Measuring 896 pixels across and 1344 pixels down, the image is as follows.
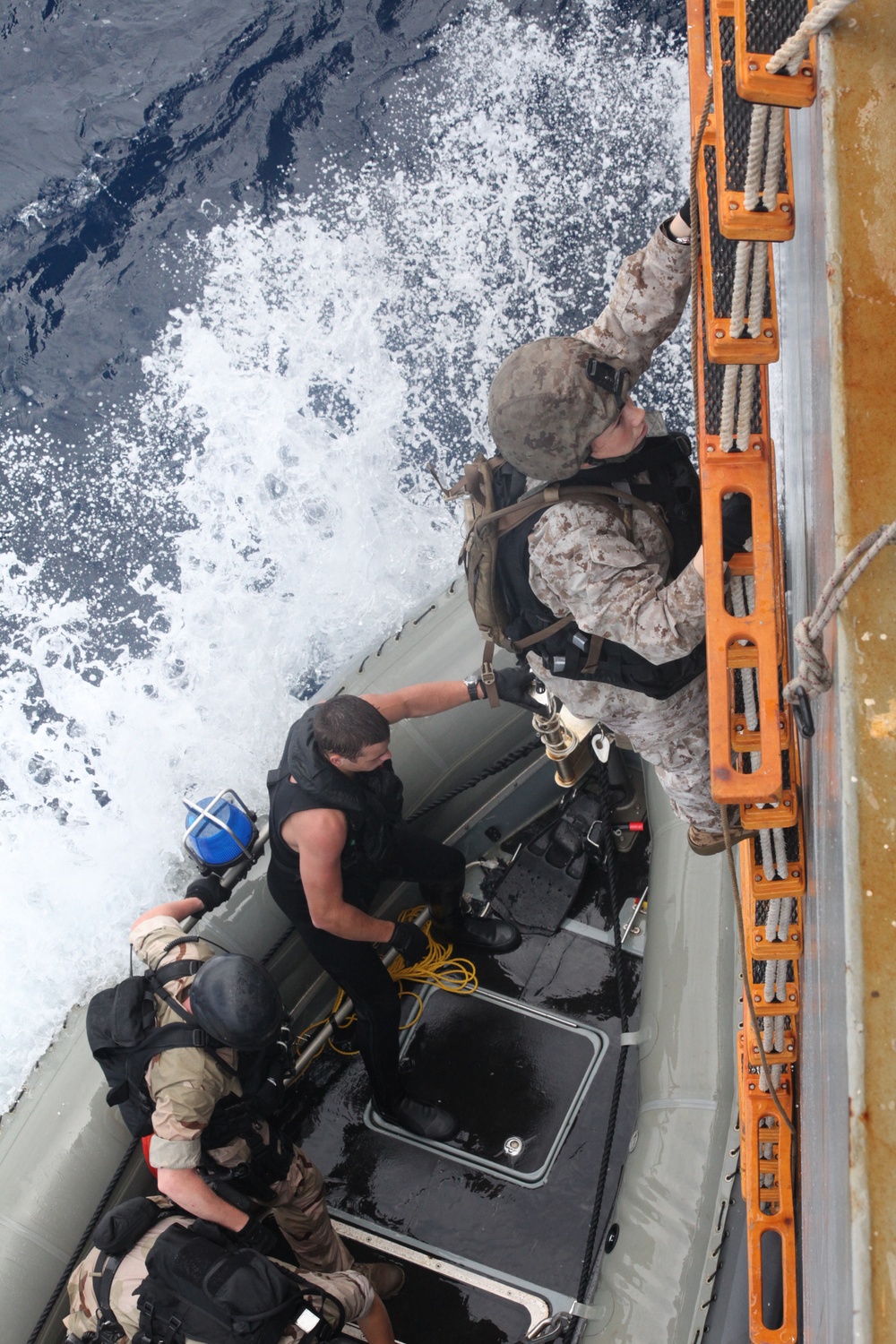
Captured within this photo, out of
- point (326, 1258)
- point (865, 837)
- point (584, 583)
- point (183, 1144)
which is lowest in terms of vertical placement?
point (326, 1258)

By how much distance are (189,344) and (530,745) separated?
10.5ft

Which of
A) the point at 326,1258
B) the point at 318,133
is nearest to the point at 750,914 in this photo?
the point at 326,1258

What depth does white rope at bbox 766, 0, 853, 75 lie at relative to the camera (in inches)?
55.4

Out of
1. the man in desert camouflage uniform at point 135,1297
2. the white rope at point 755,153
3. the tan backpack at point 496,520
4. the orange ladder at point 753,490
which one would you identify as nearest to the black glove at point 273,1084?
the man in desert camouflage uniform at point 135,1297

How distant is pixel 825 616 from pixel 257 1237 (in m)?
2.33

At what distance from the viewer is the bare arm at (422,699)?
11.0ft

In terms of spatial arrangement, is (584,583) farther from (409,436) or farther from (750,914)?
(409,436)

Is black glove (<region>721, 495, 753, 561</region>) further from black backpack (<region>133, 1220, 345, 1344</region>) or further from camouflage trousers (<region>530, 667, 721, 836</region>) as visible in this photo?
black backpack (<region>133, 1220, 345, 1344</region>)

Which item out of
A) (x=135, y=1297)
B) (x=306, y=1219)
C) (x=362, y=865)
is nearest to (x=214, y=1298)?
(x=135, y=1297)

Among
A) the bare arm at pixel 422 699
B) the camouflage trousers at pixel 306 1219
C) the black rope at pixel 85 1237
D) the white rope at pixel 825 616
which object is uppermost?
the white rope at pixel 825 616

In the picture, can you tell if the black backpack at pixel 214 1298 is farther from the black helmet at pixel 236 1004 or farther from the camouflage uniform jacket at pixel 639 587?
the camouflage uniform jacket at pixel 639 587

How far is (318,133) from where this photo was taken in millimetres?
6262

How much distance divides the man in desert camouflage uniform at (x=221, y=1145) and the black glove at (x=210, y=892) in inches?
2.4

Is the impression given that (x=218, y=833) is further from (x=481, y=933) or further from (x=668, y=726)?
(x=668, y=726)
